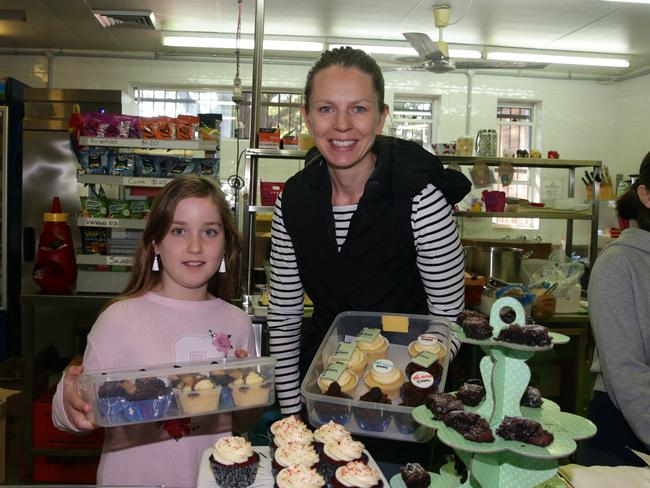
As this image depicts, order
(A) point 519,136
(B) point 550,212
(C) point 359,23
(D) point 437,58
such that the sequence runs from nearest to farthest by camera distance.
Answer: (B) point 550,212 < (D) point 437,58 < (C) point 359,23 < (A) point 519,136

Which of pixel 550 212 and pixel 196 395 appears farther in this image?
pixel 550 212

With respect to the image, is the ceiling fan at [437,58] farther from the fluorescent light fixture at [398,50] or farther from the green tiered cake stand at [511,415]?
the green tiered cake stand at [511,415]

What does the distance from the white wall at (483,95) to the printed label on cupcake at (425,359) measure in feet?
21.7

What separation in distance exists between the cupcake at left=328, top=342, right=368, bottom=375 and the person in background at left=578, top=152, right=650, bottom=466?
0.87 metres

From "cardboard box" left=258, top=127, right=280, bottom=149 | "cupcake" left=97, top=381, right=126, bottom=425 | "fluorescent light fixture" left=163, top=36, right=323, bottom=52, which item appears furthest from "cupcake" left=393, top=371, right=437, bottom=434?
"fluorescent light fixture" left=163, top=36, right=323, bottom=52

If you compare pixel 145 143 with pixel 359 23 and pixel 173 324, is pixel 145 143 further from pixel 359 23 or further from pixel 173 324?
pixel 359 23

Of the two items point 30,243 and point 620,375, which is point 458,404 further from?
point 30,243

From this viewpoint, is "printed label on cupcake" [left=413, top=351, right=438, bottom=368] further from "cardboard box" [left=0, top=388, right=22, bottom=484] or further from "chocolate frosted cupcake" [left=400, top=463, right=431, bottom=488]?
"cardboard box" [left=0, top=388, right=22, bottom=484]

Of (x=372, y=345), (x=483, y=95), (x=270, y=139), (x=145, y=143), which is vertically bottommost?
(x=372, y=345)

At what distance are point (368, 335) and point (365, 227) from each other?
41cm

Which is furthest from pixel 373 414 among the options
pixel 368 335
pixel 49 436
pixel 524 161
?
pixel 524 161

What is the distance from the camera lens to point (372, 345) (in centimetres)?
131

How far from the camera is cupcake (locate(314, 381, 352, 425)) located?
3.69 feet

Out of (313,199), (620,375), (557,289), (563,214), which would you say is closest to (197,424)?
(313,199)
